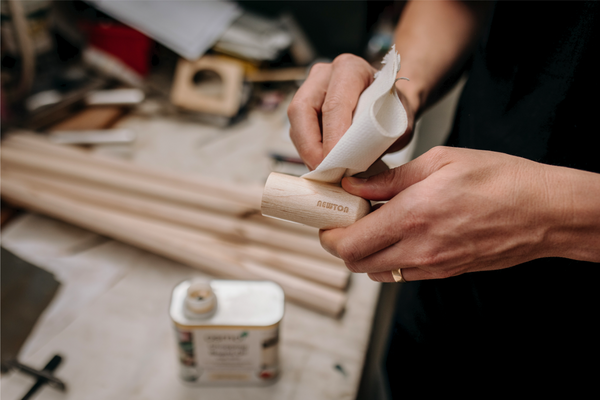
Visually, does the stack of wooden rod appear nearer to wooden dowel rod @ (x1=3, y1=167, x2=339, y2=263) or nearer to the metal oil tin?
wooden dowel rod @ (x1=3, y1=167, x2=339, y2=263)

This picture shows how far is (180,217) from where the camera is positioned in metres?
0.72

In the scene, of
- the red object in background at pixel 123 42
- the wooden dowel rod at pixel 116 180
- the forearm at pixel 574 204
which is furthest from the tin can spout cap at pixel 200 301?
the red object in background at pixel 123 42

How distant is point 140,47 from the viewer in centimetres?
113

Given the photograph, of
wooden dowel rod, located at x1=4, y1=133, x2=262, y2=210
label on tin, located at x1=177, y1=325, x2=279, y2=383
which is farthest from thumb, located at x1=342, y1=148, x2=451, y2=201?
wooden dowel rod, located at x1=4, y1=133, x2=262, y2=210

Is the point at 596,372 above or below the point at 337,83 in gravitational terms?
below

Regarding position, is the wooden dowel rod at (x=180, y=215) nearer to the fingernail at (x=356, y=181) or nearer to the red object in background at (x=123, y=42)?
the fingernail at (x=356, y=181)

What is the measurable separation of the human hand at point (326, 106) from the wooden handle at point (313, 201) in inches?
1.9

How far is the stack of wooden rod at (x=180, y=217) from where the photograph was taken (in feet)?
2.17

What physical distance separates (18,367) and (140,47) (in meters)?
0.94

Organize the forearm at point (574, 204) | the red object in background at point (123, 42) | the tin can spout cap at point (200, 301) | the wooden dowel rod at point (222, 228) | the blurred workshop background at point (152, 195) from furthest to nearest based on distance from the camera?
the red object in background at point (123, 42) < the wooden dowel rod at point (222, 228) < the blurred workshop background at point (152, 195) < the tin can spout cap at point (200, 301) < the forearm at point (574, 204)

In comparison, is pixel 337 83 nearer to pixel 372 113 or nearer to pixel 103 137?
pixel 372 113

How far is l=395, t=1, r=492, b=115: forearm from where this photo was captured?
0.60 metres

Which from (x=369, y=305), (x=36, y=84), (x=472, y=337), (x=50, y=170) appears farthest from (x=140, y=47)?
(x=472, y=337)

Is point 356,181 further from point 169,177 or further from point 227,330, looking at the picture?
point 169,177
